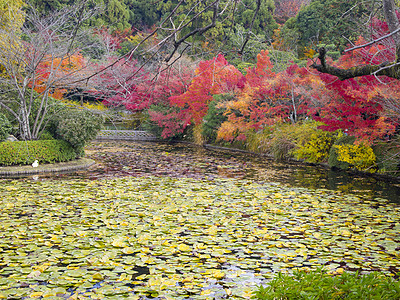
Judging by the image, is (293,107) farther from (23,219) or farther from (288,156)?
(23,219)

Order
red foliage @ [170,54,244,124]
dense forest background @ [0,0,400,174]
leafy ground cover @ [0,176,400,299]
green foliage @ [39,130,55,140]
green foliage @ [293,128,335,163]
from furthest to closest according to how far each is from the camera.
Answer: red foliage @ [170,54,244,124], green foliage @ [293,128,335,163], green foliage @ [39,130,55,140], leafy ground cover @ [0,176,400,299], dense forest background @ [0,0,400,174]

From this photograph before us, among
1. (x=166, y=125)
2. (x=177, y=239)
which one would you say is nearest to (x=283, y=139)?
(x=177, y=239)

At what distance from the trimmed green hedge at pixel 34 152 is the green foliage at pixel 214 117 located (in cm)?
852

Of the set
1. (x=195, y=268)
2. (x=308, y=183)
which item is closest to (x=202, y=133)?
(x=308, y=183)

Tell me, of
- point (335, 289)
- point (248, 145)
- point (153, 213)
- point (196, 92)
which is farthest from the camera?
point (196, 92)

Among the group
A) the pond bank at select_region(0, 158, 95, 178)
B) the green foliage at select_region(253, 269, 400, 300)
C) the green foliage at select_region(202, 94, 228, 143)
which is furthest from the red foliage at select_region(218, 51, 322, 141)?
the green foliage at select_region(253, 269, 400, 300)

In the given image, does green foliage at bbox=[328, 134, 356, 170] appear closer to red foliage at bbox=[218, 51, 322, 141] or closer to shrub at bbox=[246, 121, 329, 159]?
shrub at bbox=[246, 121, 329, 159]

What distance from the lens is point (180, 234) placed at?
17.0 ft

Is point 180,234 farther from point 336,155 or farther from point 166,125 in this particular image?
point 166,125

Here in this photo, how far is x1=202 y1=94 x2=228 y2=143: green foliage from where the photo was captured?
18875mm

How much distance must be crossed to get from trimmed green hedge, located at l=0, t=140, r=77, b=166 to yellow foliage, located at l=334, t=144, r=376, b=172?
852 cm

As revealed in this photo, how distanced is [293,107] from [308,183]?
6.68m

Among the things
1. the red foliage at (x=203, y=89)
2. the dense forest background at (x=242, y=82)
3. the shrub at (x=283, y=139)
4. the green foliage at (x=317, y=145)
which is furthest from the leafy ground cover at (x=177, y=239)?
the red foliage at (x=203, y=89)

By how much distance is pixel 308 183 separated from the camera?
31.1 feet
